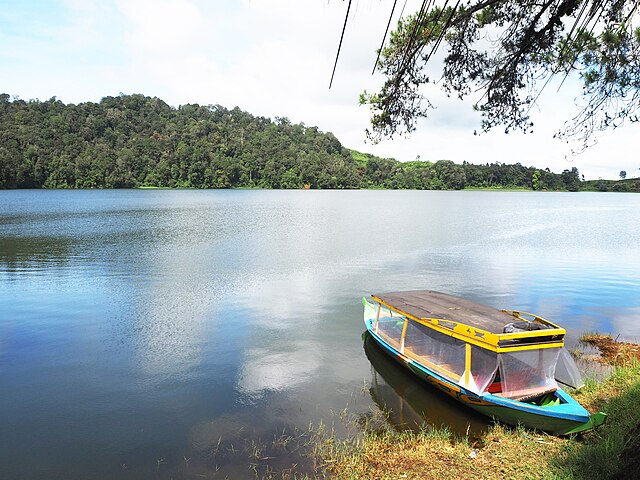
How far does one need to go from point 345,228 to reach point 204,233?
17664 mm

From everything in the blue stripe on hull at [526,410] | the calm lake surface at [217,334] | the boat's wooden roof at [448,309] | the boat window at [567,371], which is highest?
the boat's wooden roof at [448,309]

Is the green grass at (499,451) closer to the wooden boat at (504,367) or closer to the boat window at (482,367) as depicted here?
the wooden boat at (504,367)

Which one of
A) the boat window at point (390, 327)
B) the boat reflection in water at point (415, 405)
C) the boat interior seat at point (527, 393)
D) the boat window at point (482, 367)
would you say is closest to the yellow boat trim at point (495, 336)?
the boat window at point (482, 367)

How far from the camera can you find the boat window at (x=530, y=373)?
34.6 ft

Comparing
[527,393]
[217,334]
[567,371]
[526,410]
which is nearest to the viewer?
[526,410]

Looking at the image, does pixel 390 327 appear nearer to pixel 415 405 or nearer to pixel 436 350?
pixel 436 350

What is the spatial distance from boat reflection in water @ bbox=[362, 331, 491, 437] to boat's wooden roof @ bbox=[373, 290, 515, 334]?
2.15 meters

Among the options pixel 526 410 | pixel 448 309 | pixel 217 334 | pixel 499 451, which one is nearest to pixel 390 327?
pixel 448 309

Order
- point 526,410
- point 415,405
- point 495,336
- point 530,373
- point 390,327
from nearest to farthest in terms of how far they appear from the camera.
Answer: point 526,410 < point 495,336 < point 530,373 < point 415,405 < point 390,327

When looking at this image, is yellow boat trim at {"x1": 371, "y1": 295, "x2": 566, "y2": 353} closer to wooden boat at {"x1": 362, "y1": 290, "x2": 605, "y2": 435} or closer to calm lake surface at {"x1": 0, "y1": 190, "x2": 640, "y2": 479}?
wooden boat at {"x1": 362, "y1": 290, "x2": 605, "y2": 435}

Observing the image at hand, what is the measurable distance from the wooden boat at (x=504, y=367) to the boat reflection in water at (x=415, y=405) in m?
0.46

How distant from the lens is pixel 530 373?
419 inches

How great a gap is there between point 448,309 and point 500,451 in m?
5.15

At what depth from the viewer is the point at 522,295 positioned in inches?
946
